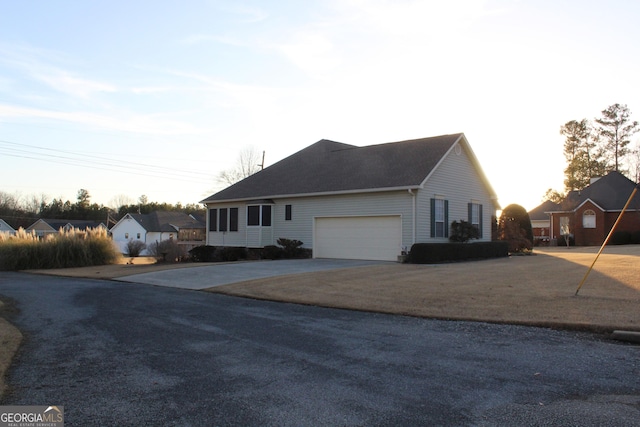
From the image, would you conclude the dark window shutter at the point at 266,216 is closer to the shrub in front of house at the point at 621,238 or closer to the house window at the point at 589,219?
the shrub in front of house at the point at 621,238

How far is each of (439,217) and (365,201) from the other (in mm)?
3384

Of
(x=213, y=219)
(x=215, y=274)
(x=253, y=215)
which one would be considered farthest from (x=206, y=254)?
(x=215, y=274)

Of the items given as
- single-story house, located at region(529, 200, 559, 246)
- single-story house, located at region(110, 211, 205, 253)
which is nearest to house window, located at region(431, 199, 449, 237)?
single-story house, located at region(529, 200, 559, 246)

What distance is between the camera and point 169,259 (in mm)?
25875

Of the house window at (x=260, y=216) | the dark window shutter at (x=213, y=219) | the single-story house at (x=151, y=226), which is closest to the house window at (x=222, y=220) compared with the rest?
the dark window shutter at (x=213, y=219)

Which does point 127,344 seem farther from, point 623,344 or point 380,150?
point 380,150

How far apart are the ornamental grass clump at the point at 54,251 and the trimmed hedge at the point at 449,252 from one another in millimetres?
15710

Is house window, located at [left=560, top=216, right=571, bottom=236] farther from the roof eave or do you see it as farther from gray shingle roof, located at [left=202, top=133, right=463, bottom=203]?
the roof eave

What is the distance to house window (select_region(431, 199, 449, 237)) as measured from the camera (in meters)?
20.9

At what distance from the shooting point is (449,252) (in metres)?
20.0

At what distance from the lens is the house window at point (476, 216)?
23812 mm

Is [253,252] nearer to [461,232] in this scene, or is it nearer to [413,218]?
[413,218]

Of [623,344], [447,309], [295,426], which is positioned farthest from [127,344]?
[623,344]

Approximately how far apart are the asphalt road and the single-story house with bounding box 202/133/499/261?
1152 cm
